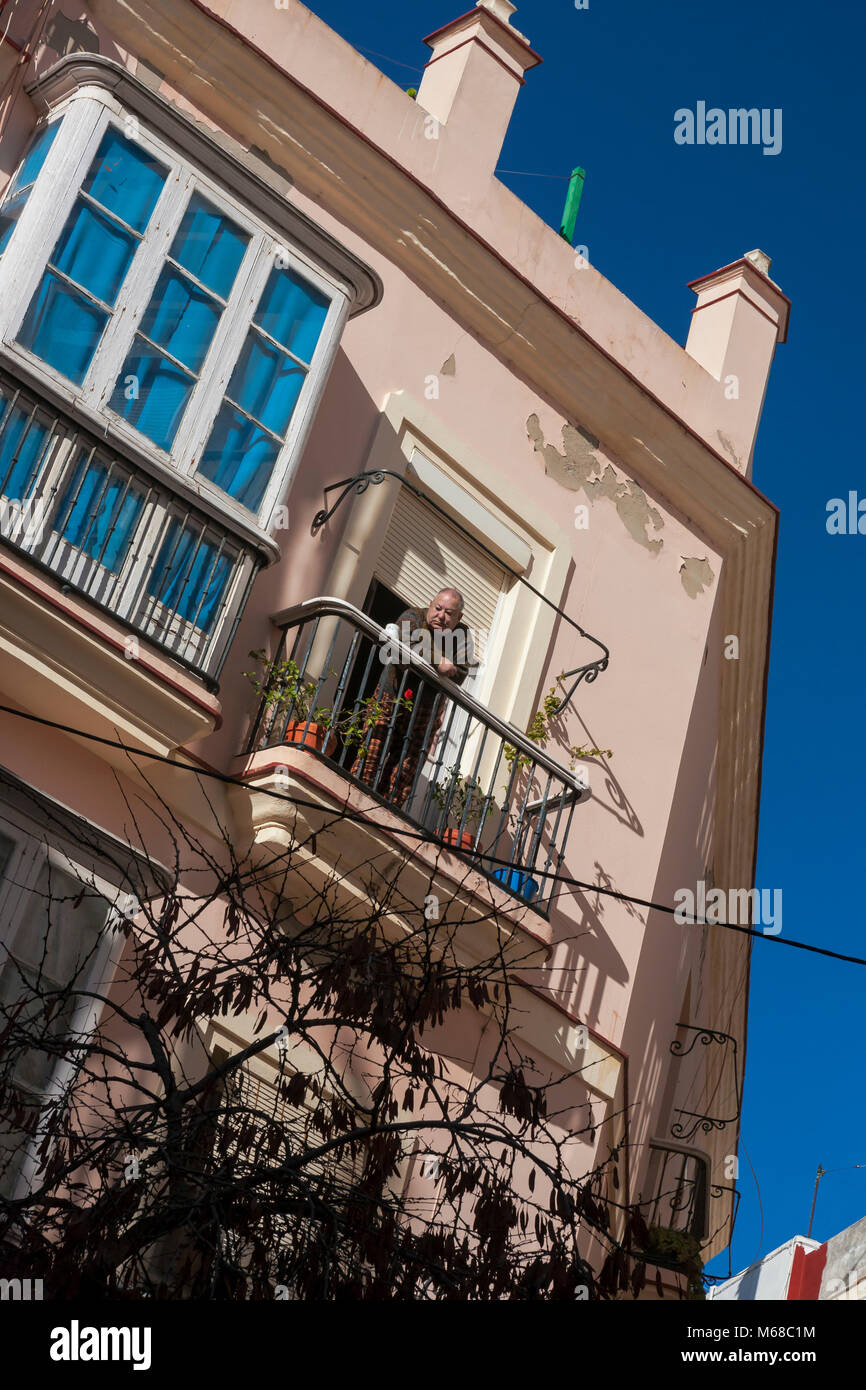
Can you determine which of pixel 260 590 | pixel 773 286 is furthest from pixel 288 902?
pixel 773 286

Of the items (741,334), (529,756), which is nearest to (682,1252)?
(529,756)

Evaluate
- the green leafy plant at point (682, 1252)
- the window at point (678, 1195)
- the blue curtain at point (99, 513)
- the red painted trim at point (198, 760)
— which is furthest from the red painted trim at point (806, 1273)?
the blue curtain at point (99, 513)

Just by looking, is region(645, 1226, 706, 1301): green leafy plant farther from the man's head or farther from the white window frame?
the white window frame

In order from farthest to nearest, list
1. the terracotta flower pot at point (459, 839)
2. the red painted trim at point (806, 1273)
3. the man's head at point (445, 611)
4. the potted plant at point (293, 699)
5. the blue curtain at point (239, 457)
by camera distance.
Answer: the red painted trim at point (806, 1273) < the man's head at point (445, 611) < the terracotta flower pot at point (459, 839) < the potted plant at point (293, 699) < the blue curtain at point (239, 457)

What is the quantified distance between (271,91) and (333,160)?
55 centimetres

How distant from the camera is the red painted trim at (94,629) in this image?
8250 millimetres

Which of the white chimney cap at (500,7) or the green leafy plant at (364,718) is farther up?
the white chimney cap at (500,7)

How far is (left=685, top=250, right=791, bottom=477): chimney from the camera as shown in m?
13.0

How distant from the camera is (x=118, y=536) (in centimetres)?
873

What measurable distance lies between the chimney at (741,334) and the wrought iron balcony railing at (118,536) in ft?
16.8

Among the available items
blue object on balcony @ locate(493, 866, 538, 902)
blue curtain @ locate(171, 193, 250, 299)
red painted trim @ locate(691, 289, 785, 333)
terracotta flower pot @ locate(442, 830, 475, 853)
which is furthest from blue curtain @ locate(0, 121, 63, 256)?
red painted trim @ locate(691, 289, 785, 333)

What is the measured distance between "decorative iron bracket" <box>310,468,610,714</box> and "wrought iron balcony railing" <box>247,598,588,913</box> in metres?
0.62

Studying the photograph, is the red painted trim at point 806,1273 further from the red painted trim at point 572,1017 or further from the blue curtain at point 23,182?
the blue curtain at point 23,182
